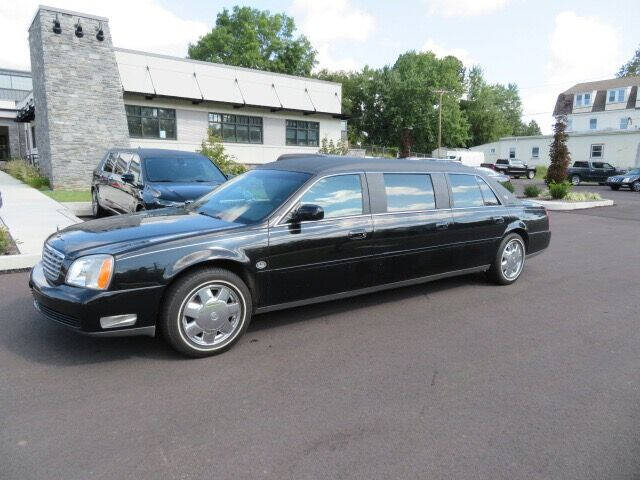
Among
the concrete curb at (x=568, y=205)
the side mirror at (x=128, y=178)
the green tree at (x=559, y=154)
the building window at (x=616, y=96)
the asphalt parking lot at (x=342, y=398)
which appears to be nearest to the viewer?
the asphalt parking lot at (x=342, y=398)

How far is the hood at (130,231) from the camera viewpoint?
12.2 ft

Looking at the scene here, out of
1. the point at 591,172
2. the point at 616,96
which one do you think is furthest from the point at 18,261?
the point at 616,96

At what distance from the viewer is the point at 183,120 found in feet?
79.8

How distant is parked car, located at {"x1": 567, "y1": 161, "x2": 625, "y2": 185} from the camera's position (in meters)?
32.1

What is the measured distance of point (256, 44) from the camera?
52031 millimetres

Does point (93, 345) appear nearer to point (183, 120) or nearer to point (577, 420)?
point (577, 420)

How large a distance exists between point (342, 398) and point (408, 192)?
262 cm

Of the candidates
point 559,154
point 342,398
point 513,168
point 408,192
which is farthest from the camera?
point 513,168

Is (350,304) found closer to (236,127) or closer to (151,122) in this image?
(151,122)

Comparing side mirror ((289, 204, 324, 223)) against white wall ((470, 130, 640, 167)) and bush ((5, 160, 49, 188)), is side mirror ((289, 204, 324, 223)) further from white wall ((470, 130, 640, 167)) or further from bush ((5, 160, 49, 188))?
white wall ((470, 130, 640, 167))

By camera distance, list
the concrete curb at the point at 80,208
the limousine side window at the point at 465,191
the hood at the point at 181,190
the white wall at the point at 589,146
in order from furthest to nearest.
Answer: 1. the white wall at the point at 589,146
2. the concrete curb at the point at 80,208
3. the hood at the point at 181,190
4. the limousine side window at the point at 465,191

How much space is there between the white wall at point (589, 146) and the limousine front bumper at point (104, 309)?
40.7m

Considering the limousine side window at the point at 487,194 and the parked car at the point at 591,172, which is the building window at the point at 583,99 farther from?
the limousine side window at the point at 487,194

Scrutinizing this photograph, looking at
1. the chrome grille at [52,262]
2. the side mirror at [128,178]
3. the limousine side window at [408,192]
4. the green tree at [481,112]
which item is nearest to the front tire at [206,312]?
the chrome grille at [52,262]
